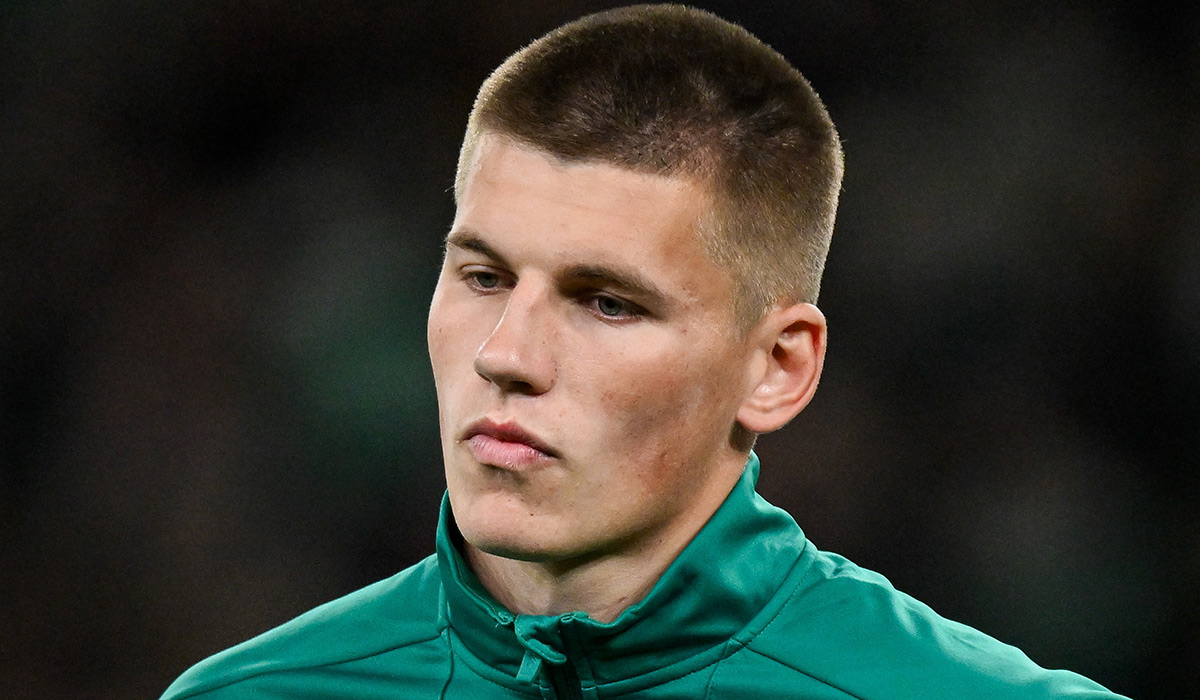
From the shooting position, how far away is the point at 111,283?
4.67 metres

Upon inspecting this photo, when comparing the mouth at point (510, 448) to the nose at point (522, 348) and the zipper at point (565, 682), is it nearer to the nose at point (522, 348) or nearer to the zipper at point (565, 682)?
the nose at point (522, 348)

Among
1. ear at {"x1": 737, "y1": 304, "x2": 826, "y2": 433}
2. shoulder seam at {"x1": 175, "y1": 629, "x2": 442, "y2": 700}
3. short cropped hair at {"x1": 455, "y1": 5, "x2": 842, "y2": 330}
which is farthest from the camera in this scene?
shoulder seam at {"x1": 175, "y1": 629, "x2": 442, "y2": 700}

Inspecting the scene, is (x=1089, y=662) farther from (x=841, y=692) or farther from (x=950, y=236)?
(x=841, y=692)

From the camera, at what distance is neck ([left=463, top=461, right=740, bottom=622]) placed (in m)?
2.25

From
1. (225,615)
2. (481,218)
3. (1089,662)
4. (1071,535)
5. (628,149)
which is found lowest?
(225,615)

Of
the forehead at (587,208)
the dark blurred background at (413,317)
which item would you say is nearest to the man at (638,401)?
the forehead at (587,208)

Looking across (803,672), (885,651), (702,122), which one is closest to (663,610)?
(803,672)

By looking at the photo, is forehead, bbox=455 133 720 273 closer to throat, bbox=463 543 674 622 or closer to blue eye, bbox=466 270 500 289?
blue eye, bbox=466 270 500 289

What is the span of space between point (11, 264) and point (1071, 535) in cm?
329

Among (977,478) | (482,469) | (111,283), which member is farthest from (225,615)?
(482,469)

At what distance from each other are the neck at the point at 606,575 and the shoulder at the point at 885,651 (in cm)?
19

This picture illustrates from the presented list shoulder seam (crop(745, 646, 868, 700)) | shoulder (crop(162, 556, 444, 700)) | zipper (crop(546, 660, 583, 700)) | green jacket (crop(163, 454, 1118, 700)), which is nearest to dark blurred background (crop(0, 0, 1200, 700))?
shoulder (crop(162, 556, 444, 700))

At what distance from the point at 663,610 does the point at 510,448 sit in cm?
34

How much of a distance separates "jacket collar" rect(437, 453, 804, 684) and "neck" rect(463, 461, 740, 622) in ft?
0.10
